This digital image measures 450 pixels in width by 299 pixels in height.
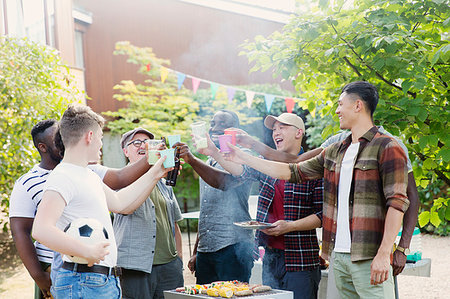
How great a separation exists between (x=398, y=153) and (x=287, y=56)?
4.82 ft

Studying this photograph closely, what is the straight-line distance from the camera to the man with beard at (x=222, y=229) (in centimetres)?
401

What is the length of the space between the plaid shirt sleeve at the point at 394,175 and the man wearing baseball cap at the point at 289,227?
86cm

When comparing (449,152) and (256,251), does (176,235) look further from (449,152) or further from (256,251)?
(449,152)

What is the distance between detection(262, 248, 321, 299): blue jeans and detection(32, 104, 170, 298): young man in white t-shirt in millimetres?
1518

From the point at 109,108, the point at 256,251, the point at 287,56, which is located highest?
the point at 109,108

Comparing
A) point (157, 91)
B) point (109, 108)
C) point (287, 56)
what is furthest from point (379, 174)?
point (109, 108)

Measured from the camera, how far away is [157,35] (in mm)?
16375

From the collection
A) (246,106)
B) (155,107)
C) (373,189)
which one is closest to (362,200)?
(373,189)

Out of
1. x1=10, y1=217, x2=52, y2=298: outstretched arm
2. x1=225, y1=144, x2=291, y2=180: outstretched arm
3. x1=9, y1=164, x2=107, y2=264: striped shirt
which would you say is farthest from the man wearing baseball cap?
x1=10, y1=217, x2=52, y2=298: outstretched arm

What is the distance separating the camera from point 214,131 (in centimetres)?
425

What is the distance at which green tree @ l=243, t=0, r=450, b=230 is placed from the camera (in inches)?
138

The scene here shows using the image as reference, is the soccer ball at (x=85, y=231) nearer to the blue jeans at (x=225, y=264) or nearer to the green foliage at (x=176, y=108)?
the blue jeans at (x=225, y=264)

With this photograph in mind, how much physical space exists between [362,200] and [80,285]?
162cm

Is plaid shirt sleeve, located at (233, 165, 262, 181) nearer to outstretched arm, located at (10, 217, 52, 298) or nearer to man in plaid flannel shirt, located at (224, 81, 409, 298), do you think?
man in plaid flannel shirt, located at (224, 81, 409, 298)
